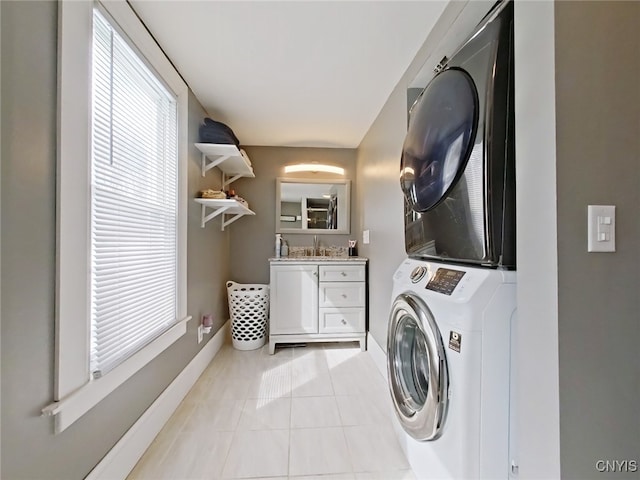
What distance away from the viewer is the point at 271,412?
1.65 meters

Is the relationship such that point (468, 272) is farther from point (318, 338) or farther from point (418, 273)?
point (318, 338)

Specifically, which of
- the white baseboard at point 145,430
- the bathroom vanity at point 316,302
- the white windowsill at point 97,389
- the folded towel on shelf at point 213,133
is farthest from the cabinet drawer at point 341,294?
the folded towel on shelf at point 213,133

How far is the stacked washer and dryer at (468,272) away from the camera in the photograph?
2.75 ft

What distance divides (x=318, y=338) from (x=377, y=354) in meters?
0.59

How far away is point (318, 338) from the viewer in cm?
260

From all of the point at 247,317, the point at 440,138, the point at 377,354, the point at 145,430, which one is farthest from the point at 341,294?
the point at 440,138

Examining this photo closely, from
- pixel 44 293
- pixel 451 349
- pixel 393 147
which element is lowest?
pixel 451 349

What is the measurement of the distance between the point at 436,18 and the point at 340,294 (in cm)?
211

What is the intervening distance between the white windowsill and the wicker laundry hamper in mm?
1060

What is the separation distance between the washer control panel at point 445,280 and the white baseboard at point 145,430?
4.81 feet

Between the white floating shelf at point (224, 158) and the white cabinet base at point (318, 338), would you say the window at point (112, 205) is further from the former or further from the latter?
the white cabinet base at point (318, 338)

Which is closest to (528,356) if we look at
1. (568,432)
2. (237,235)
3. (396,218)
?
(568,432)

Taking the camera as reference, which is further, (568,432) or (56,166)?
(56,166)

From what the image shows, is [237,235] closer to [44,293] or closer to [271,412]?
[271,412]
